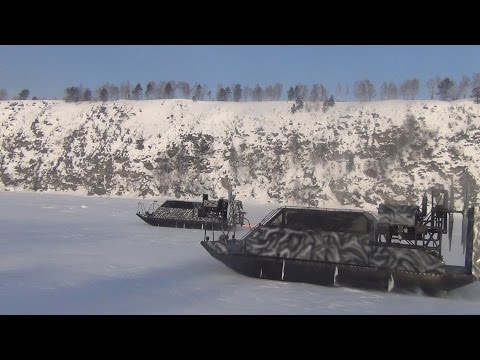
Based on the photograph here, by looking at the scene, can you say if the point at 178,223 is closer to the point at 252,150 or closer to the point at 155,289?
the point at 155,289

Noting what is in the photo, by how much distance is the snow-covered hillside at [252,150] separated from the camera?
2200 inches

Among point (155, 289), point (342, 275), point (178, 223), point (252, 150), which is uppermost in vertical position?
point (252, 150)

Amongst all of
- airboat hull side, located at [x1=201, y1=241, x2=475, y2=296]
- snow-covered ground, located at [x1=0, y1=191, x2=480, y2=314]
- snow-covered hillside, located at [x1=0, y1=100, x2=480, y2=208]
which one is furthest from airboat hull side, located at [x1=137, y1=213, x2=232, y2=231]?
snow-covered hillside, located at [x1=0, y1=100, x2=480, y2=208]

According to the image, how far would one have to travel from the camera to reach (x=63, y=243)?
16.5m

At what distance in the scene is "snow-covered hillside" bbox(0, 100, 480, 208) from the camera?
55.9m

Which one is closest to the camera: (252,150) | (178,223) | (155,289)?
(155,289)

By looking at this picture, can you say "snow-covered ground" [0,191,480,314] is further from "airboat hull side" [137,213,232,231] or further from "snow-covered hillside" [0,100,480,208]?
"snow-covered hillside" [0,100,480,208]

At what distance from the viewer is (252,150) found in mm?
64625

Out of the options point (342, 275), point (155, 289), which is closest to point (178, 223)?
point (155, 289)

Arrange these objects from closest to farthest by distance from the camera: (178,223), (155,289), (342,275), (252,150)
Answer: (155,289) → (342,275) → (178,223) → (252,150)

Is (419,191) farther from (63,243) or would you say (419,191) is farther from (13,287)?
(13,287)

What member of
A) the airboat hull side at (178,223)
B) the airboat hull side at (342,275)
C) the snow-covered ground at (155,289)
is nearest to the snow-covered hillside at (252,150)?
the airboat hull side at (178,223)

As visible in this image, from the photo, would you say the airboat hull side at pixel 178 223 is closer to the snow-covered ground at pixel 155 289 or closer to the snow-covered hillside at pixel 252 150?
the snow-covered ground at pixel 155 289
